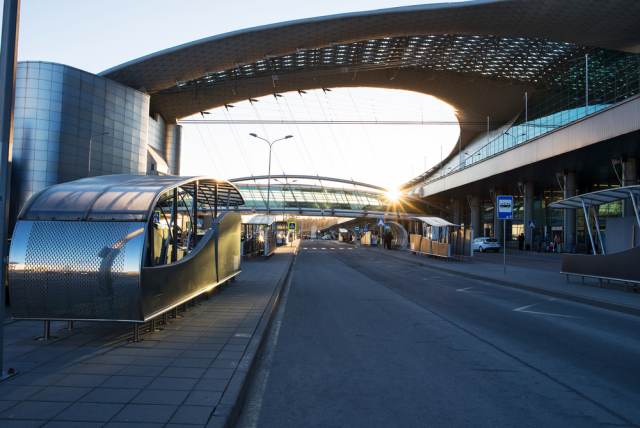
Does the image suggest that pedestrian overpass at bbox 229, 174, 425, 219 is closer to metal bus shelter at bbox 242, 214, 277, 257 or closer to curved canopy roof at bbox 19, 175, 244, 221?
metal bus shelter at bbox 242, 214, 277, 257

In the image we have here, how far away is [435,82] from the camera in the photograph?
5972 centimetres

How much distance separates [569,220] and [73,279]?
133ft

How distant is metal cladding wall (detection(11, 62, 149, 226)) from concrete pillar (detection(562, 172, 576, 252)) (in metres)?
40.2

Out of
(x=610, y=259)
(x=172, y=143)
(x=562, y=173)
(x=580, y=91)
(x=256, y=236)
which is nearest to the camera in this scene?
(x=610, y=259)

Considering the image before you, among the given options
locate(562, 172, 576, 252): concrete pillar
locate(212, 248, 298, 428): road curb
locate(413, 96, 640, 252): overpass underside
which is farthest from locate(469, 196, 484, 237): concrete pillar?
locate(212, 248, 298, 428): road curb

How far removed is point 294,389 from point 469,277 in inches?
664

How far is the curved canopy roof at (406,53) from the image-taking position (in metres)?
38.1

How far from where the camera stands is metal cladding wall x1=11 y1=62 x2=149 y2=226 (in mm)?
41906

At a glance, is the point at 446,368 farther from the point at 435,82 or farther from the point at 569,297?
the point at 435,82

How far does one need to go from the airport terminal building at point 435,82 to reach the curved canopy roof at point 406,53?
0.47ft

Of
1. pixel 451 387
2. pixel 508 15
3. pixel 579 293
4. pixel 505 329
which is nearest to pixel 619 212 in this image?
pixel 508 15

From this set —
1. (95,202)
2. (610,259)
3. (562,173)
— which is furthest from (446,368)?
(562,173)

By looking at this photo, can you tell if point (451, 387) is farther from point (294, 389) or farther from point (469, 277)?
point (469, 277)

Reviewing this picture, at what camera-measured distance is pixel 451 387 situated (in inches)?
214
